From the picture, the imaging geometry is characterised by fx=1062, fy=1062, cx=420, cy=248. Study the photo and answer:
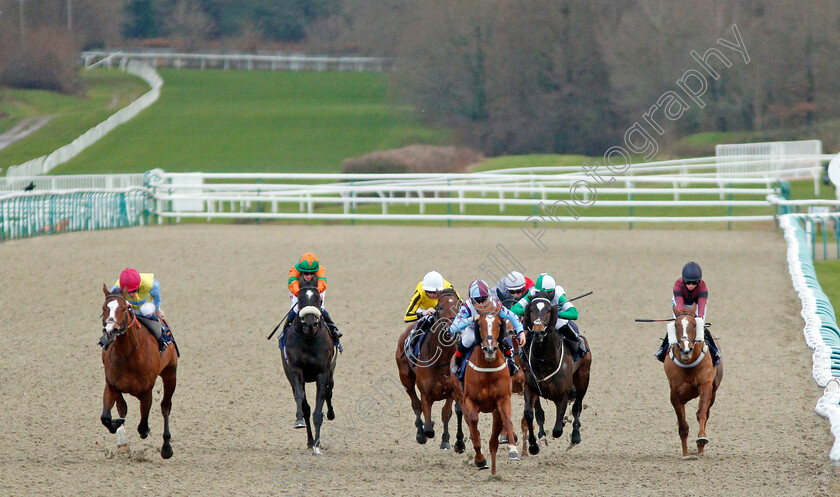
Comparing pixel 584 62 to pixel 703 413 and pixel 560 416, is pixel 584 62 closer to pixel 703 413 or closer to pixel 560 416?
pixel 560 416

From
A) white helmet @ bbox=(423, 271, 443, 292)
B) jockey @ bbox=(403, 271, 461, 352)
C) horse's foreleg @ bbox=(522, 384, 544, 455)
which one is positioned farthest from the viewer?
white helmet @ bbox=(423, 271, 443, 292)

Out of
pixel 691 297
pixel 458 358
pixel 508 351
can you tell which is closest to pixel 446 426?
pixel 458 358

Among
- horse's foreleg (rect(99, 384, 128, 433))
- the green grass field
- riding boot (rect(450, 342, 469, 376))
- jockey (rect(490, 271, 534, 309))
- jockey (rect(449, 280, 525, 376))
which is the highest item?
the green grass field

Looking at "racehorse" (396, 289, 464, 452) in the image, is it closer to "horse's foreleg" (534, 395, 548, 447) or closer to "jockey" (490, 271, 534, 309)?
"jockey" (490, 271, 534, 309)

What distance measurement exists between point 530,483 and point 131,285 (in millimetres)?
3570

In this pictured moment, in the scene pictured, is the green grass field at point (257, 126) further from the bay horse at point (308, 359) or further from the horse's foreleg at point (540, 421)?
the horse's foreleg at point (540, 421)

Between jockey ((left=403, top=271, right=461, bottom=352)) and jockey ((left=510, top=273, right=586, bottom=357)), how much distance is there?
0.66 meters

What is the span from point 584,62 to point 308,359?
1516 inches

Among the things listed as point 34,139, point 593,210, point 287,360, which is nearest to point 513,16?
point 34,139

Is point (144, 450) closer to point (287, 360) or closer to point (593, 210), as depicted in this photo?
point (287, 360)

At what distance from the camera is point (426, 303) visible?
9.44 metres

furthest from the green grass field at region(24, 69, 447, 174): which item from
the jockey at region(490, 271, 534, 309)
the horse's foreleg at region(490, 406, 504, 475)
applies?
the horse's foreleg at region(490, 406, 504, 475)

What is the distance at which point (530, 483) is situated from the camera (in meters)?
7.33

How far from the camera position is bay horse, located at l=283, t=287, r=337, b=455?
A: 8711 mm
